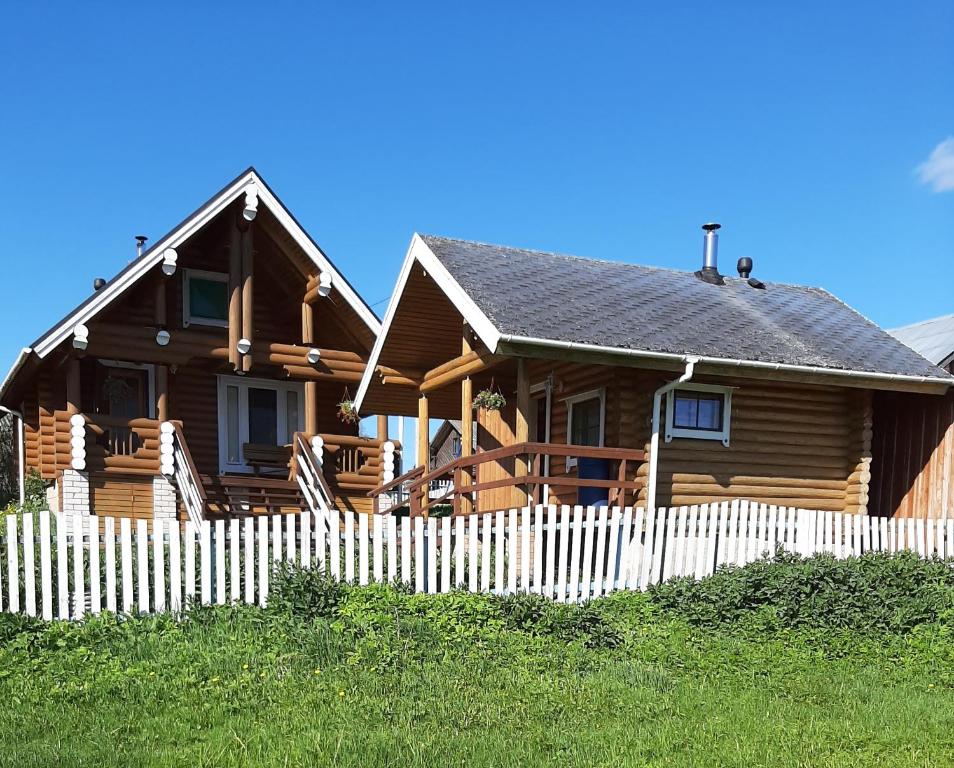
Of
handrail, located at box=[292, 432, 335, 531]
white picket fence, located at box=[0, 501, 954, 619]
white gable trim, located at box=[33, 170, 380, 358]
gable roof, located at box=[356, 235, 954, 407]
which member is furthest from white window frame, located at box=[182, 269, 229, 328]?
white picket fence, located at box=[0, 501, 954, 619]

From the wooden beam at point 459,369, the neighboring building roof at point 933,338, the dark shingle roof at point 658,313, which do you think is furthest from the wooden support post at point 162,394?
the neighboring building roof at point 933,338

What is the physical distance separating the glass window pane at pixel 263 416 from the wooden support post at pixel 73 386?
399 cm

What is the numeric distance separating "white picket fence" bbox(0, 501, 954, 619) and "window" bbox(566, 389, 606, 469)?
8.72 ft

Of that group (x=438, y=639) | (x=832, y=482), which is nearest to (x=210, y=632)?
(x=438, y=639)

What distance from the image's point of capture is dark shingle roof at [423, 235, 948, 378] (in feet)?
40.5

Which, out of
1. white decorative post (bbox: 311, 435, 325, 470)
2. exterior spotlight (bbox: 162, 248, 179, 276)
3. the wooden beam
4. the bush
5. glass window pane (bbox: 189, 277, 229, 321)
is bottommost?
the bush

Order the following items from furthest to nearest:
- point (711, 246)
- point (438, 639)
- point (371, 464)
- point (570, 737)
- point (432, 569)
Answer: point (371, 464) < point (711, 246) < point (432, 569) < point (438, 639) < point (570, 737)

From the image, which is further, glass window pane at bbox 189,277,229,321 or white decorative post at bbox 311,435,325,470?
glass window pane at bbox 189,277,229,321

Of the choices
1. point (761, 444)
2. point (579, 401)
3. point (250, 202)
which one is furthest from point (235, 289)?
point (761, 444)

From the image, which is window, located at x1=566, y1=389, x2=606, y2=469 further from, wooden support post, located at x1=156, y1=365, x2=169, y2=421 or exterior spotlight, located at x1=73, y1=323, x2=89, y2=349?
exterior spotlight, located at x1=73, y1=323, x2=89, y2=349

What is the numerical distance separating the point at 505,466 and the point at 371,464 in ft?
15.6

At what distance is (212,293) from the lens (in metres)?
18.8

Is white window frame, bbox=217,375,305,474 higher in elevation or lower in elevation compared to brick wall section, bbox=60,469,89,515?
higher

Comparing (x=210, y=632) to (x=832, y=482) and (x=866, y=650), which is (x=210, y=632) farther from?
(x=832, y=482)
